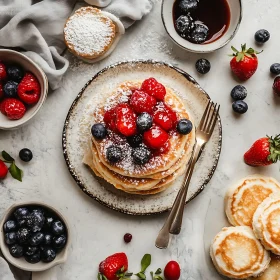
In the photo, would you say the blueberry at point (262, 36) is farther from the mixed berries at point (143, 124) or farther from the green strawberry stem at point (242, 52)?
the mixed berries at point (143, 124)

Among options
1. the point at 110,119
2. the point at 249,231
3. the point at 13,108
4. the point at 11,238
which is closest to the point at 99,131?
the point at 110,119

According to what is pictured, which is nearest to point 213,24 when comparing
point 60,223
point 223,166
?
point 223,166

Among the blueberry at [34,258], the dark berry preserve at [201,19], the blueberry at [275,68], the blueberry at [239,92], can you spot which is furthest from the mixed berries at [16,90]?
the blueberry at [275,68]

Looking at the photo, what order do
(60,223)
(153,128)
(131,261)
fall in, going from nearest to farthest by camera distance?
(153,128)
(60,223)
(131,261)

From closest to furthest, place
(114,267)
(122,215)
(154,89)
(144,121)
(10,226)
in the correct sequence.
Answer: (144,121) < (154,89) < (10,226) < (114,267) < (122,215)

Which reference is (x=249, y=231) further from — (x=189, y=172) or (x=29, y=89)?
(x=29, y=89)

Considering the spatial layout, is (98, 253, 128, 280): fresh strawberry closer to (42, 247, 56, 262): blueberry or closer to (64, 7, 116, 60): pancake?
(42, 247, 56, 262): blueberry

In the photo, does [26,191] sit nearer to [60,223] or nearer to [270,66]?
[60,223]
